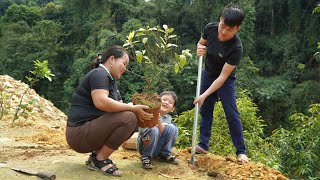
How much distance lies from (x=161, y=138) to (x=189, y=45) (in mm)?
16889

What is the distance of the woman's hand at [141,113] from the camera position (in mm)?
2760

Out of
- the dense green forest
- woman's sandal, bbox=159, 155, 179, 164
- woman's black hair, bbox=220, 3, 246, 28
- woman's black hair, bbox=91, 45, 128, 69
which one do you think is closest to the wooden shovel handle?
woman's black hair, bbox=91, 45, 128, 69

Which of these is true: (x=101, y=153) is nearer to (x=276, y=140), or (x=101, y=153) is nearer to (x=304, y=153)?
(x=304, y=153)

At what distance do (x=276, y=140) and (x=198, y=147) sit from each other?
1.68 m

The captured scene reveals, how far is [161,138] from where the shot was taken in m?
3.25

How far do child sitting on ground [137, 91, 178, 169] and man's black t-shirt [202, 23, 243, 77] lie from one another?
551 mm

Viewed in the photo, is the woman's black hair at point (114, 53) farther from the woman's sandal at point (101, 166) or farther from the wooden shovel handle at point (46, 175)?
the wooden shovel handle at point (46, 175)

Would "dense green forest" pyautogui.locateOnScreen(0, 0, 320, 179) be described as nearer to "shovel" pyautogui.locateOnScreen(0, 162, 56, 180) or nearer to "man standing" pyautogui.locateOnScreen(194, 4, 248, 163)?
"man standing" pyautogui.locateOnScreen(194, 4, 248, 163)

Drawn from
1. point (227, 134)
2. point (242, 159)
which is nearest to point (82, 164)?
point (242, 159)

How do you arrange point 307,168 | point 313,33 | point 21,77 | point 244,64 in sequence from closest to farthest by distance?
1. point 307,168
2. point 244,64
3. point 313,33
4. point 21,77

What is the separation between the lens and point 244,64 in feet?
57.5

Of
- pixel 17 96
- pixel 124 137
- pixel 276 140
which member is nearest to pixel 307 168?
pixel 276 140

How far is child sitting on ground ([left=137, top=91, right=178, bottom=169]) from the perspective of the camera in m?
3.08

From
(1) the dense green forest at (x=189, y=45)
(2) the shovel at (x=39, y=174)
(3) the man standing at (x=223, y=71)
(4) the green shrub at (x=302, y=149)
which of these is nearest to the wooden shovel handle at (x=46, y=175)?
(2) the shovel at (x=39, y=174)
